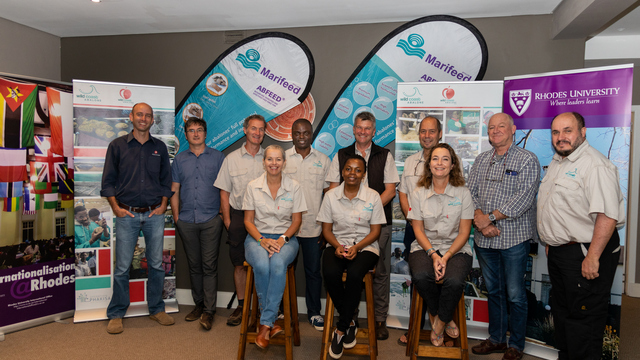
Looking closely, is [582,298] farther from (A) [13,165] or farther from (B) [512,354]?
(A) [13,165]

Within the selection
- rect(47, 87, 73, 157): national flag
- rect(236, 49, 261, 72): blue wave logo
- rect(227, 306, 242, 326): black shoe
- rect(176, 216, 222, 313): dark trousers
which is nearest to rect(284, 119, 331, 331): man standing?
rect(227, 306, 242, 326): black shoe

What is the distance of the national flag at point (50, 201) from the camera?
3655mm

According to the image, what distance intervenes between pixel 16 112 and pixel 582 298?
4619 mm

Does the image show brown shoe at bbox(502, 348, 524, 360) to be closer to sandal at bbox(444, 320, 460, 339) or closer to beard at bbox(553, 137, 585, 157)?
sandal at bbox(444, 320, 460, 339)

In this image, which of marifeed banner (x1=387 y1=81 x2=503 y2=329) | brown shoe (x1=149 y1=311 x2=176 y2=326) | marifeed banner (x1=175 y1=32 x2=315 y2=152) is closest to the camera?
marifeed banner (x1=387 y1=81 x2=503 y2=329)

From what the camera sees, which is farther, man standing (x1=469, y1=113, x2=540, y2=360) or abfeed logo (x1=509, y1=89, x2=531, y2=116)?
abfeed logo (x1=509, y1=89, x2=531, y2=116)

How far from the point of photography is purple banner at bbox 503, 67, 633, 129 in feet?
8.82

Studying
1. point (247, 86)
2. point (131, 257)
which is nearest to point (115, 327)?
point (131, 257)

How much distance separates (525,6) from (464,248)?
2.28m

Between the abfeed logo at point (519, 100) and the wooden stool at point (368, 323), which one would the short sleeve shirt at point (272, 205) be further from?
the abfeed logo at point (519, 100)

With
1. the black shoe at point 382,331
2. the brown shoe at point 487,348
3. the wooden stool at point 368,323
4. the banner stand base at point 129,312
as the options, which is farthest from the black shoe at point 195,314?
the brown shoe at point 487,348

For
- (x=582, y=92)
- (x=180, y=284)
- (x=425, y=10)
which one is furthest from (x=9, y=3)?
(x=582, y=92)

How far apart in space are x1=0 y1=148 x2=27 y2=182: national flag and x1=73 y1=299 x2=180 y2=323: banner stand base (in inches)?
53.1

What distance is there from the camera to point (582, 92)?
9.25 feet
